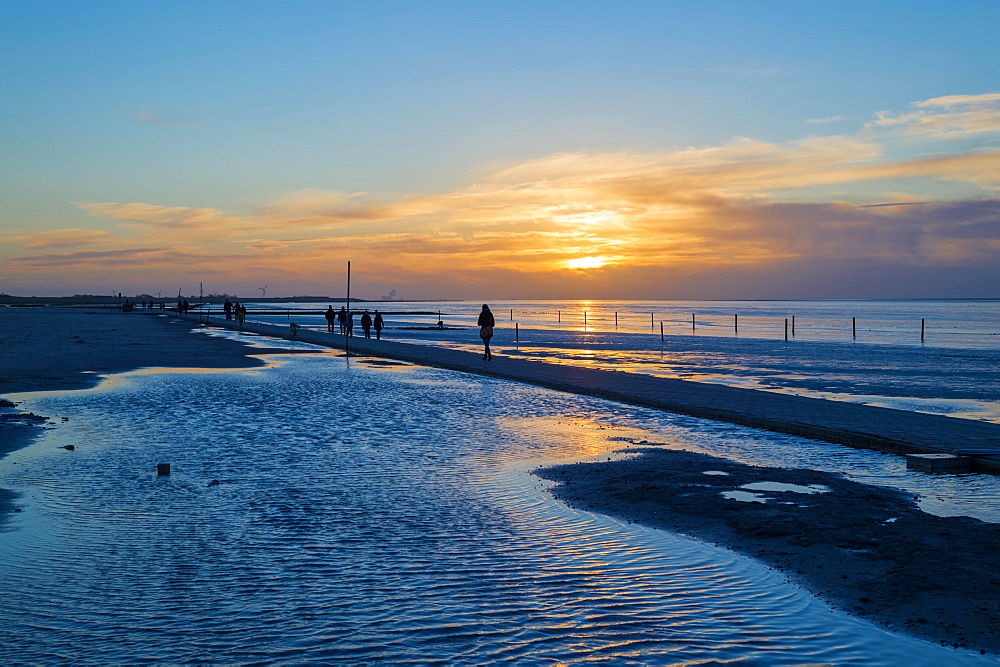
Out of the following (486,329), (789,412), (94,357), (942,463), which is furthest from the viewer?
(94,357)

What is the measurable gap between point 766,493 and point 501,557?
12.6 ft

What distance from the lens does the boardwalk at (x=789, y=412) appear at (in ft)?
40.0

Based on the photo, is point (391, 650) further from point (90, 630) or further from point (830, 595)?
point (830, 595)

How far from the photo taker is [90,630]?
5.21 m

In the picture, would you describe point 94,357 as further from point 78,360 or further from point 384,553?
point 384,553

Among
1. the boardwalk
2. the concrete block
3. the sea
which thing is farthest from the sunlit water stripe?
the concrete block

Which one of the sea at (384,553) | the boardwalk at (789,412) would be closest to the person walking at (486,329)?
the boardwalk at (789,412)

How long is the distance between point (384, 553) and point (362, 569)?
462 millimetres

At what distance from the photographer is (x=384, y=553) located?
6918mm

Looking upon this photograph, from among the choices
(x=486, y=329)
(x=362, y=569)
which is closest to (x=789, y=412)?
(x=362, y=569)

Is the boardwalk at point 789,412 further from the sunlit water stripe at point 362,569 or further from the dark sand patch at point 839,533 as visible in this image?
the dark sand patch at point 839,533

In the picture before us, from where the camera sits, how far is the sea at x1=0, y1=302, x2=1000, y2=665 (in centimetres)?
504

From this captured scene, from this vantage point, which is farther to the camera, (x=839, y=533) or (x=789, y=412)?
(x=789, y=412)

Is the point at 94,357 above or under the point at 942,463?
above
